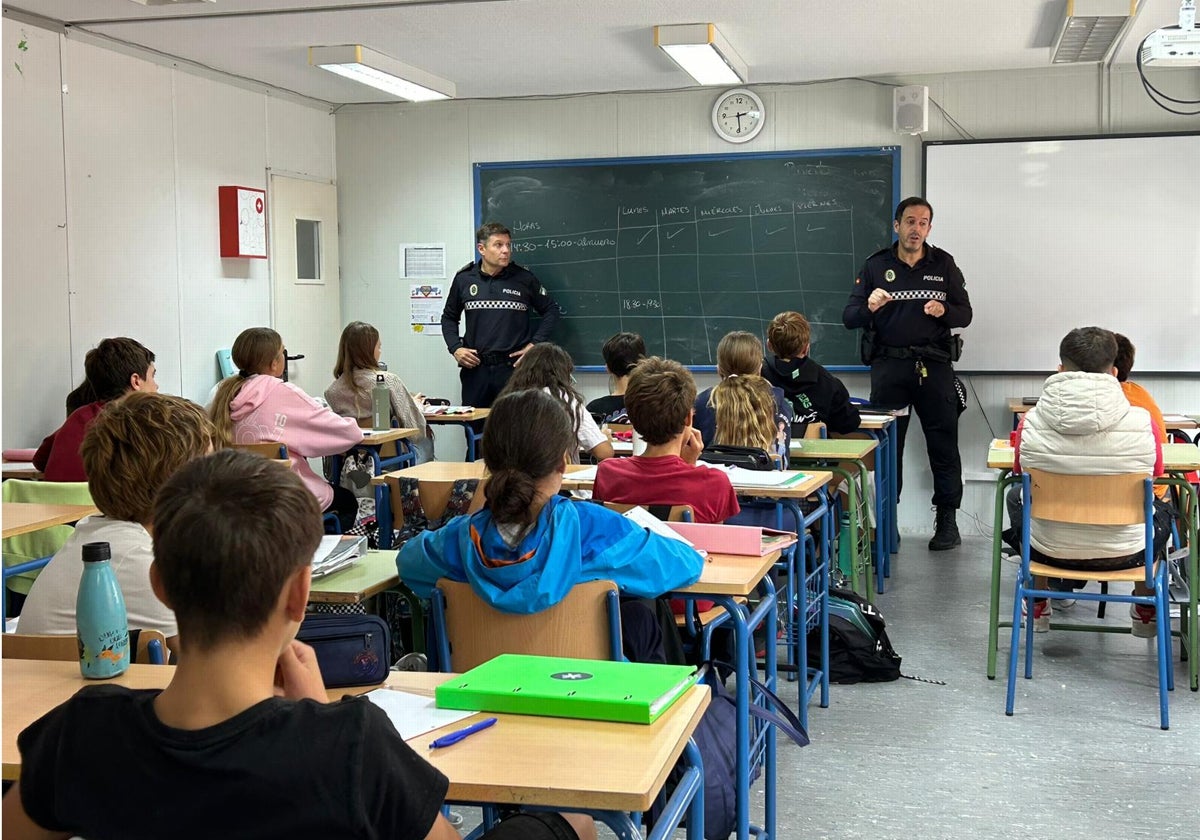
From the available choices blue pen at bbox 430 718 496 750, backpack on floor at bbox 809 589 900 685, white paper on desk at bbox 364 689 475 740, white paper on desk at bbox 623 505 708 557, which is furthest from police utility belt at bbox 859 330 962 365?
blue pen at bbox 430 718 496 750

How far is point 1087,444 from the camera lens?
402 centimetres

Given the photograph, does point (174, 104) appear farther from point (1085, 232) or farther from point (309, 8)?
point (1085, 232)

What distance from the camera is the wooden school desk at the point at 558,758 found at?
4.60 feet

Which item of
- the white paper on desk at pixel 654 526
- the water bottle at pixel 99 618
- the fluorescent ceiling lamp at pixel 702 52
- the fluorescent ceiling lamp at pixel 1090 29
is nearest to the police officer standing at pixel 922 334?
the fluorescent ceiling lamp at pixel 1090 29

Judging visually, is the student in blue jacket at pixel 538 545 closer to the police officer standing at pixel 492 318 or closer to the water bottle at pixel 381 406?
the water bottle at pixel 381 406

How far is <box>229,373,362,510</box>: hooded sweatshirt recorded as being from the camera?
4879mm

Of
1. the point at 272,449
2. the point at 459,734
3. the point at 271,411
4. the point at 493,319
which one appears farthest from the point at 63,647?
the point at 493,319

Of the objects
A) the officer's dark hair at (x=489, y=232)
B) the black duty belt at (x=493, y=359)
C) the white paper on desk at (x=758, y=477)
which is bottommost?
the white paper on desk at (x=758, y=477)

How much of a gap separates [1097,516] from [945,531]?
2787 millimetres

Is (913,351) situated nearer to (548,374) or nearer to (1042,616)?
(1042,616)

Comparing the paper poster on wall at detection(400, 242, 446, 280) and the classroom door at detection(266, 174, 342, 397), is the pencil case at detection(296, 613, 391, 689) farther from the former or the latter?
the paper poster on wall at detection(400, 242, 446, 280)

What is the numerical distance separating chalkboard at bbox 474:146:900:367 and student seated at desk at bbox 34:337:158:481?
365 centimetres

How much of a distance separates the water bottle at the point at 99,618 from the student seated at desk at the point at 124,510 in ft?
1.20

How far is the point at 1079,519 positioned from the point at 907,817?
134 cm
